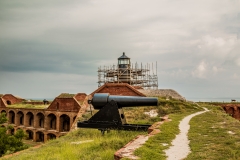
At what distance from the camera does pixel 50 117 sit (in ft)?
86.2

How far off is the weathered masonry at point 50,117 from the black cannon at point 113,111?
14.3 m

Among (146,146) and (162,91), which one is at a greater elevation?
(162,91)

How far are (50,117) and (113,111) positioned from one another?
68.4ft

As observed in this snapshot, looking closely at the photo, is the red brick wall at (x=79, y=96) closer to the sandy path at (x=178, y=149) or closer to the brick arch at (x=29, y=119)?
the brick arch at (x=29, y=119)

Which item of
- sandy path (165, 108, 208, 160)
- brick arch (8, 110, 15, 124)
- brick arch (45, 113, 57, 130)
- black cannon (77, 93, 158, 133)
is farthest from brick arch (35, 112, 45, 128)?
sandy path (165, 108, 208, 160)

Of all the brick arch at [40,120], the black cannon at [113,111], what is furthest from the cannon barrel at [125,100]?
the brick arch at [40,120]

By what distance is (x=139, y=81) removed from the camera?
30844mm

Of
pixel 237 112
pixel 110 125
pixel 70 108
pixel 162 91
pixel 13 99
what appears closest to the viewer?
pixel 110 125

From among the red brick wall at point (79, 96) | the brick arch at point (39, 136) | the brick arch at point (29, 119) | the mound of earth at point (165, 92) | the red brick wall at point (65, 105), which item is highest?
the mound of earth at point (165, 92)

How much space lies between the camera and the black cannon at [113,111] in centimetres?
704

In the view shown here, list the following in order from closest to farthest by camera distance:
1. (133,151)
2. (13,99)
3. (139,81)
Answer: (133,151), (139,81), (13,99)

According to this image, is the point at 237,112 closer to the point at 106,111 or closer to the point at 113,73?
the point at 113,73

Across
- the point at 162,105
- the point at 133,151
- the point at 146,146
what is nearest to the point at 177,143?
the point at 146,146

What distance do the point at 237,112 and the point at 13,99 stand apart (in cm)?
3058
